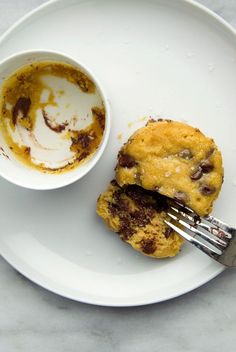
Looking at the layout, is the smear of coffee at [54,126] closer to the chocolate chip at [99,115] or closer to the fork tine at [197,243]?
the chocolate chip at [99,115]

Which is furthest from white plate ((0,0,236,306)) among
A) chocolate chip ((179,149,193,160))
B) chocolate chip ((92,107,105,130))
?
chocolate chip ((179,149,193,160))

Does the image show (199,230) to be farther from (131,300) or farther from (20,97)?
(20,97)

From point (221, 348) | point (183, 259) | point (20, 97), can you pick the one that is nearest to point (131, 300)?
point (183, 259)

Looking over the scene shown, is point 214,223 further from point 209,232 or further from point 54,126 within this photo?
point 54,126

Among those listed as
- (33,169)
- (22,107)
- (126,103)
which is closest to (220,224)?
(126,103)

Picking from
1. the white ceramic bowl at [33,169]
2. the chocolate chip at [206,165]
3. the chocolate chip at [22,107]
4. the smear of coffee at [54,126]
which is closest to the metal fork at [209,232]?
the chocolate chip at [206,165]

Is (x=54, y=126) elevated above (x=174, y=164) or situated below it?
below
